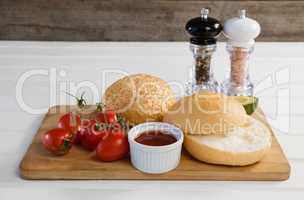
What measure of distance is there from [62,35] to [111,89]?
102 cm

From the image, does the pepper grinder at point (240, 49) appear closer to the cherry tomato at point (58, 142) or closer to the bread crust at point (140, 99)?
the bread crust at point (140, 99)

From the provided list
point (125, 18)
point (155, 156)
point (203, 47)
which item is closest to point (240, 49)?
point (203, 47)

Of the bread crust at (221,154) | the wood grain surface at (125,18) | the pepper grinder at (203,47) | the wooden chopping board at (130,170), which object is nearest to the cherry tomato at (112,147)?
the wooden chopping board at (130,170)

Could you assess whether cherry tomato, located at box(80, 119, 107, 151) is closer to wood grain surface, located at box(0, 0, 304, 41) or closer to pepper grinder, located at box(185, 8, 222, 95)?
pepper grinder, located at box(185, 8, 222, 95)

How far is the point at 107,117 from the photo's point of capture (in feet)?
3.50

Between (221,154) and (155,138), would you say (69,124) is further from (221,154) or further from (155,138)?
(221,154)

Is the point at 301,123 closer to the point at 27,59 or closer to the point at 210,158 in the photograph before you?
the point at 210,158

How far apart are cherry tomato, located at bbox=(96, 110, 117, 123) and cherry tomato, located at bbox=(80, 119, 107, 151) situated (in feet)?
0.11

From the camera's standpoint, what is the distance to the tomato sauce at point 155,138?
0.97 meters

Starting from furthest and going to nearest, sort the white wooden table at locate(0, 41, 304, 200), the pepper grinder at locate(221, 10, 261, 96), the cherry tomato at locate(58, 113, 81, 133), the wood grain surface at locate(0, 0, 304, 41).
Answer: the wood grain surface at locate(0, 0, 304, 41)
the pepper grinder at locate(221, 10, 261, 96)
the cherry tomato at locate(58, 113, 81, 133)
the white wooden table at locate(0, 41, 304, 200)

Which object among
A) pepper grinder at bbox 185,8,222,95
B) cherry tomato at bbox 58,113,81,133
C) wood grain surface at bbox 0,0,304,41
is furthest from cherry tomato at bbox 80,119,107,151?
wood grain surface at bbox 0,0,304,41

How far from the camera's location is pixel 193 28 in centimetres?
118

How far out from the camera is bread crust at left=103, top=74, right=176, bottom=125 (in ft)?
3.54

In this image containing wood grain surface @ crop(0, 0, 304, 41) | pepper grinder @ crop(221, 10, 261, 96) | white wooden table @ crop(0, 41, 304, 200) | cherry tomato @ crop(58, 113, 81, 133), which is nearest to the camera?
white wooden table @ crop(0, 41, 304, 200)
